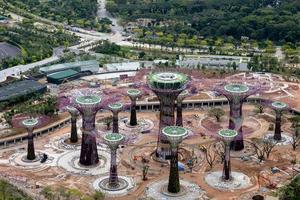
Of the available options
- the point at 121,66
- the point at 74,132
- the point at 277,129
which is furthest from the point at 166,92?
the point at 121,66

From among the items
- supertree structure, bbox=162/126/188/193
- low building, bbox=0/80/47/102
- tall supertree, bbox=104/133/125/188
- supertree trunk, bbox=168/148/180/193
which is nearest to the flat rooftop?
low building, bbox=0/80/47/102

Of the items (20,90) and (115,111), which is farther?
(20,90)

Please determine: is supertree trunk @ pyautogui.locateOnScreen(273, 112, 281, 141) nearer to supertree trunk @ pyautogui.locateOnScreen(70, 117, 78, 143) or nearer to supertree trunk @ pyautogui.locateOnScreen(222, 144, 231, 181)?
supertree trunk @ pyautogui.locateOnScreen(222, 144, 231, 181)

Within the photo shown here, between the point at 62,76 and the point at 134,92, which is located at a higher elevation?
the point at 134,92

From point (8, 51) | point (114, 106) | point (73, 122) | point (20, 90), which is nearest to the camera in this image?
point (73, 122)

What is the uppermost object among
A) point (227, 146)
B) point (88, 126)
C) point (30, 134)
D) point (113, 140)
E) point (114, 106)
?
point (114, 106)

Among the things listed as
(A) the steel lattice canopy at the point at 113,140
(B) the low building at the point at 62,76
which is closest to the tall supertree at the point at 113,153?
(A) the steel lattice canopy at the point at 113,140

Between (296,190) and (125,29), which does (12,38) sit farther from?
(296,190)

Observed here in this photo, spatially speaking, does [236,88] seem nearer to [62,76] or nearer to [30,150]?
[30,150]
